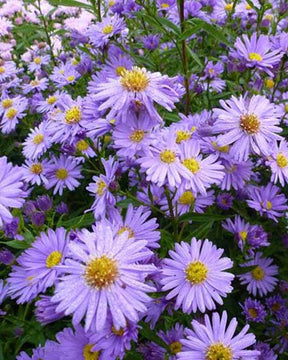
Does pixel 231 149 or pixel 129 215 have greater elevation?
pixel 231 149

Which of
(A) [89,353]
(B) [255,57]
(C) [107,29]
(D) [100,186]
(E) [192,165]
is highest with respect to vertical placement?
(C) [107,29]

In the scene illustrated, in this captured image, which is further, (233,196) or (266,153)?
(233,196)

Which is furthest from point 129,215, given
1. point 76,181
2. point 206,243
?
point 76,181

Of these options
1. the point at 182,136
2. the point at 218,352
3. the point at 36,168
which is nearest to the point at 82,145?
the point at 36,168

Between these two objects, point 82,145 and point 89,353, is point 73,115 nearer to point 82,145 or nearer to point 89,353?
point 82,145

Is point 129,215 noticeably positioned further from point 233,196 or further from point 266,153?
point 233,196

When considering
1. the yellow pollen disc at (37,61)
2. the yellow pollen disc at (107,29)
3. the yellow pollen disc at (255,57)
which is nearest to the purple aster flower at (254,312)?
the yellow pollen disc at (255,57)

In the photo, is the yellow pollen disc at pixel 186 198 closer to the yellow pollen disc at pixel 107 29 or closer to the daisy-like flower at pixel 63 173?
the daisy-like flower at pixel 63 173
